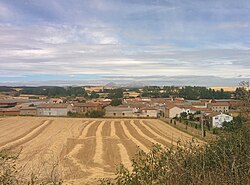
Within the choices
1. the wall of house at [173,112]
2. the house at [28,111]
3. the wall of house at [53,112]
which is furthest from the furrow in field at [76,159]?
the house at [28,111]

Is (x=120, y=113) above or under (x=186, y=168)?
under

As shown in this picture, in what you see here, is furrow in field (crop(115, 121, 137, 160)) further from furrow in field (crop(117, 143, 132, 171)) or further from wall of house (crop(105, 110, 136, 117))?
wall of house (crop(105, 110, 136, 117))

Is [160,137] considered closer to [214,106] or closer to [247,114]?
[247,114]

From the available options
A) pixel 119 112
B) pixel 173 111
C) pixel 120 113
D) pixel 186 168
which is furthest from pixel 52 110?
pixel 186 168

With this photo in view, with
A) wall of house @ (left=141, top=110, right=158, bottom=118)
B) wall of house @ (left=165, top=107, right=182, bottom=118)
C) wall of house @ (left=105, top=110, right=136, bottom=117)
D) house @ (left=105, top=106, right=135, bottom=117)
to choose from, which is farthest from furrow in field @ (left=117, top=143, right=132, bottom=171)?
house @ (left=105, top=106, right=135, bottom=117)

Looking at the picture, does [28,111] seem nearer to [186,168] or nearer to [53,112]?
[53,112]

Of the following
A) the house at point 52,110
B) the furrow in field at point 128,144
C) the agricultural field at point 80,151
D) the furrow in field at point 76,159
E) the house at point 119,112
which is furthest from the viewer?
the house at point 52,110

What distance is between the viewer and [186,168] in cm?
474

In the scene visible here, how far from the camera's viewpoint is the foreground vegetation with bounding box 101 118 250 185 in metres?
4.31

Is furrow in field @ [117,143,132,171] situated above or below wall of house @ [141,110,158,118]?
above

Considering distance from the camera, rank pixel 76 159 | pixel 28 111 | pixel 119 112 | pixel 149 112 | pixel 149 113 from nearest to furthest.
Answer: pixel 76 159, pixel 149 113, pixel 149 112, pixel 119 112, pixel 28 111

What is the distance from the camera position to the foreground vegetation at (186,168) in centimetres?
431

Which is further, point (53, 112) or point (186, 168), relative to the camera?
point (53, 112)

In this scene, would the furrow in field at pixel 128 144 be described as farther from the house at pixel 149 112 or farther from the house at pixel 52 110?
the house at pixel 52 110
